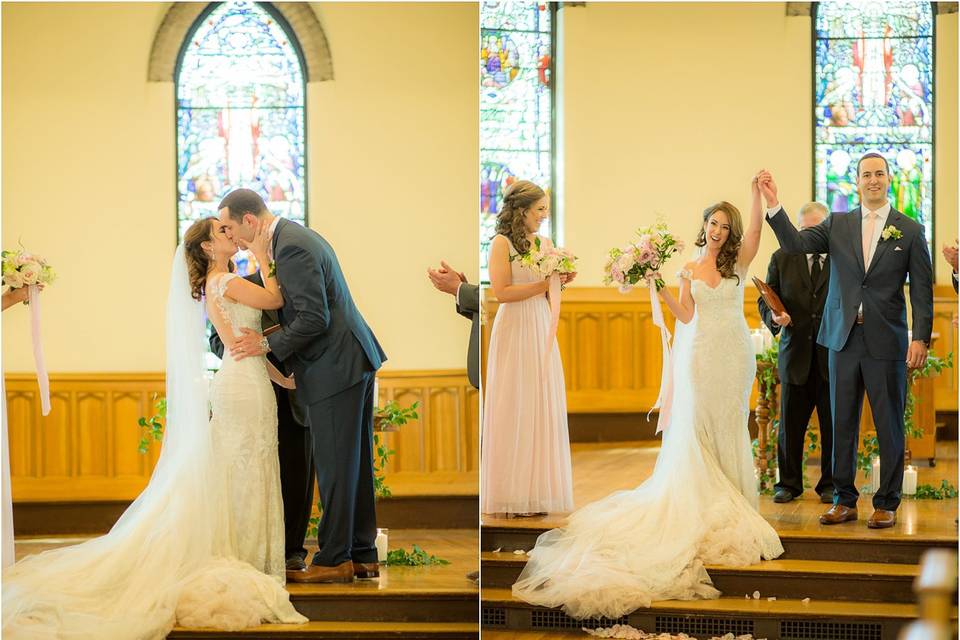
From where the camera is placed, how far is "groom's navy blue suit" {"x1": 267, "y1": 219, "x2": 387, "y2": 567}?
165 inches

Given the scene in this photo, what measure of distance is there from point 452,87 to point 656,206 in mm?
3005

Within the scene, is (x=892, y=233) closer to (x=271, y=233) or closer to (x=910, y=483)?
(x=910, y=483)

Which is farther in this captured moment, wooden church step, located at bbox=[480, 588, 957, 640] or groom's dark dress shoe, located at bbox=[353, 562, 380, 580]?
groom's dark dress shoe, located at bbox=[353, 562, 380, 580]

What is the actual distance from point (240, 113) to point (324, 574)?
2.07m

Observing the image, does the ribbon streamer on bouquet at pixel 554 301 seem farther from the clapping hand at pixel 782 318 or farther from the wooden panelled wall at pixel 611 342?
A: the wooden panelled wall at pixel 611 342

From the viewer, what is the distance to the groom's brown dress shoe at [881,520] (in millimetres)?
4645

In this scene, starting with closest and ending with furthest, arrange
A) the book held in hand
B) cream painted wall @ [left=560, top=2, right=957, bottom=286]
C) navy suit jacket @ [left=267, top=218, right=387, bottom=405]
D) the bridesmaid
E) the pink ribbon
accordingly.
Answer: navy suit jacket @ [left=267, top=218, right=387, bottom=405] → the pink ribbon → the bridesmaid → the book held in hand → cream painted wall @ [left=560, top=2, right=957, bottom=286]

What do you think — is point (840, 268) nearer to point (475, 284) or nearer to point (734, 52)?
point (475, 284)

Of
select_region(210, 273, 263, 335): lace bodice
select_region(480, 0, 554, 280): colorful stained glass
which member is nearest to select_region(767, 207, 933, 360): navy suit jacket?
select_region(210, 273, 263, 335): lace bodice

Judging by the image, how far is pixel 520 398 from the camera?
489cm

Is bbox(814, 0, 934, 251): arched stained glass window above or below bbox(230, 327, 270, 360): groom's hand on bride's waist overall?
above

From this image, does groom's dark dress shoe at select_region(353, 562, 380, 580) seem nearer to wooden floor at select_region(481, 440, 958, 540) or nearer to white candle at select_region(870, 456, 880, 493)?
wooden floor at select_region(481, 440, 958, 540)

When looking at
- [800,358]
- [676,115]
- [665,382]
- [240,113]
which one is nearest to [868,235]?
[800,358]

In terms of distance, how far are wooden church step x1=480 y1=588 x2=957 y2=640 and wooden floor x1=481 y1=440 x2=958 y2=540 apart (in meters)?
0.38
